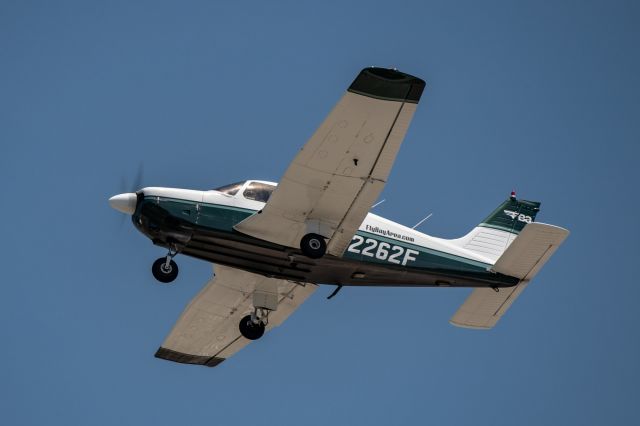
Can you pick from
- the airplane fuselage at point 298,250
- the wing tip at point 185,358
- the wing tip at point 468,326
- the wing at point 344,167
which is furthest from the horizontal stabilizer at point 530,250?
the wing tip at point 185,358

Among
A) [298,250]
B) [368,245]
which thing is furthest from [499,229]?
[298,250]

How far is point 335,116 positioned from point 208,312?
6896mm

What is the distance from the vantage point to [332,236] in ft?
64.6

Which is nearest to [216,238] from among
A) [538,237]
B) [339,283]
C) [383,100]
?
[339,283]

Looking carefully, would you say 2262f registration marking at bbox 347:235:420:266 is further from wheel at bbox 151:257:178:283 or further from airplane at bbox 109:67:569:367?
wheel at bbox 151:257:178:283

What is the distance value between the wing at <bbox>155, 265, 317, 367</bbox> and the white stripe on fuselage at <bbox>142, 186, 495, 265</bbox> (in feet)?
7.71

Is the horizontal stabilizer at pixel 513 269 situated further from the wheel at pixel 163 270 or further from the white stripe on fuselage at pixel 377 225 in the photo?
the wheel at pixel 163 270

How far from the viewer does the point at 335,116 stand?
17.7m

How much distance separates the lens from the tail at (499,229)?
73.5ft

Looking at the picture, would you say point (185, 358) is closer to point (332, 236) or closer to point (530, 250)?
point (332, 236)

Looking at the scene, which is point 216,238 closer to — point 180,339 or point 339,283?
point 339,283

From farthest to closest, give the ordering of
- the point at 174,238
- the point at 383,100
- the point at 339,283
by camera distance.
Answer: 1. the point at 339,283
2. the point at 174,238
3. the point at 383,100

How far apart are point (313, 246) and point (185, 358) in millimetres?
6504

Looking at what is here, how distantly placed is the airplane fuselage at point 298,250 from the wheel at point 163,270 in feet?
1.05
